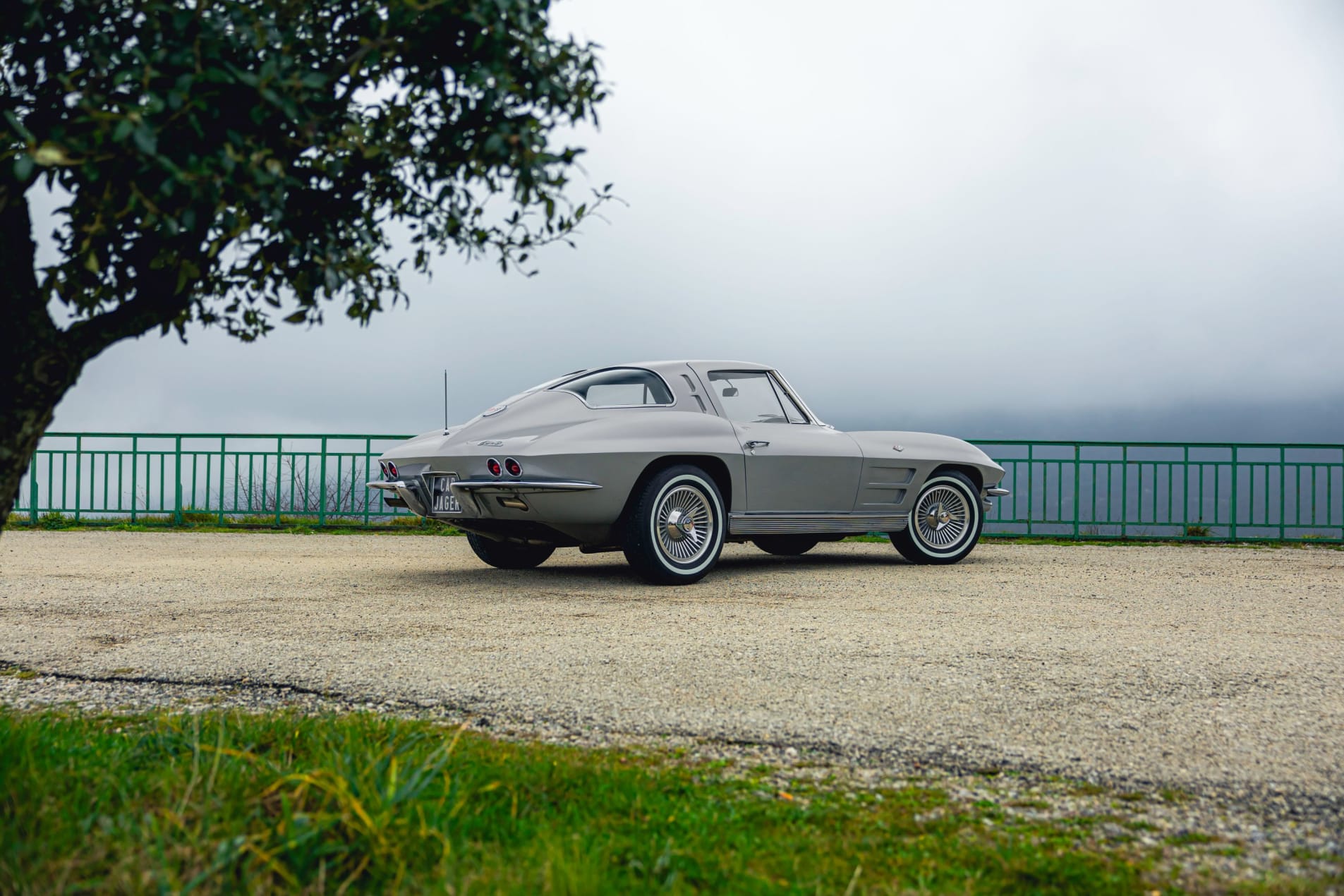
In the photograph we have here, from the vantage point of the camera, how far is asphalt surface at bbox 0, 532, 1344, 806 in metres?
3.30

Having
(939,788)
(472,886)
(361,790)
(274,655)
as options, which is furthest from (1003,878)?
(274,655)

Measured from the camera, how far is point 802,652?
4.64 metres

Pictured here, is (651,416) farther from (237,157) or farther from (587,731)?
(237,157)

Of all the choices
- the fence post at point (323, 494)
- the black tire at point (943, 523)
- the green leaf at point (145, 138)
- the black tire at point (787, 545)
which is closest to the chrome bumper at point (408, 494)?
the black tire at point (787, 545)

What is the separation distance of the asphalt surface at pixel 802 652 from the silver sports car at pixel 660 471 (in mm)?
394

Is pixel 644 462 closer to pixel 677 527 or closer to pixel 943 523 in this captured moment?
pixel 677 527

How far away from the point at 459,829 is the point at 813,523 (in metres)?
6.08

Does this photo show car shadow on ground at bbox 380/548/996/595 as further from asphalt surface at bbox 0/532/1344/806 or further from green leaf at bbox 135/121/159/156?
green leaf at bbox 135/121/159/156

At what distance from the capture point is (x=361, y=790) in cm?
233

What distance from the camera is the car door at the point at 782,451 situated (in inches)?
305

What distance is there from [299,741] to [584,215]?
1.84m

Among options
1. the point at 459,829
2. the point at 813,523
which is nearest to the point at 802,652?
the point at 459,829

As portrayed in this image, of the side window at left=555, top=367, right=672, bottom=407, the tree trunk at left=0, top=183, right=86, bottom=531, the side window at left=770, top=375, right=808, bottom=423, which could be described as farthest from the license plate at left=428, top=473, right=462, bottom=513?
the tree trunk at left=0, top=183, right=86, bottom=531

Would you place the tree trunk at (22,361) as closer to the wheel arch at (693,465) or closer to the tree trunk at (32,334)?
the tree trunk at (32,334)
